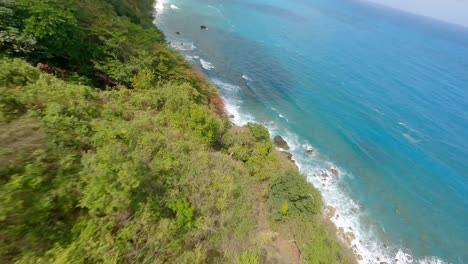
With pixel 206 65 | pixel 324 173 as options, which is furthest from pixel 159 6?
pixel 324 173

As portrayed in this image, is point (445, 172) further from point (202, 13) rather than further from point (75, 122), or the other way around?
point (202, 13)

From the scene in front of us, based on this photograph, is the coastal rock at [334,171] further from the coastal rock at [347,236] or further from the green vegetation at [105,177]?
the green vegetation at [105,177]

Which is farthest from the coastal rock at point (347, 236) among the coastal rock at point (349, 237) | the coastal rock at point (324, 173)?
the coastal rock at point (324, 173)

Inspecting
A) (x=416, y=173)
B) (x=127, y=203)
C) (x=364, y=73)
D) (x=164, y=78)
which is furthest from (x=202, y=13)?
(x=127, y=203)

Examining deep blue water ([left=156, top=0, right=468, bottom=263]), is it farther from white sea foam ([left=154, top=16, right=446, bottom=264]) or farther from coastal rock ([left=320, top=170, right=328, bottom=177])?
coastal rock ([left=320, top=170, right=328, bottom=177])

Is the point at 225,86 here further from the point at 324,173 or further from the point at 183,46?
the point at 324,173

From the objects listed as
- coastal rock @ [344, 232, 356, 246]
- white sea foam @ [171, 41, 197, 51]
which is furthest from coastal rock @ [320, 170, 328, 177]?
white sea foam @ [171, 41, 197, 51]
